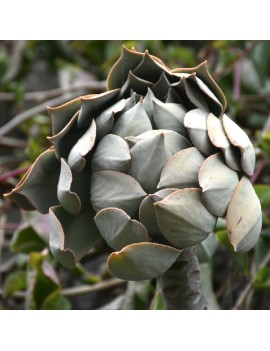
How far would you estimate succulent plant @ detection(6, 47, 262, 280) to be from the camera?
0.49 m

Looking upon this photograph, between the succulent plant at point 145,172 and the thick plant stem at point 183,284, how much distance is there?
0.19 feet

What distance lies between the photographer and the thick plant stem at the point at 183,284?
566 mm

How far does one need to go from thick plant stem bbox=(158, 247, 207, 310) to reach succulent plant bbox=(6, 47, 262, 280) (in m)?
0.06

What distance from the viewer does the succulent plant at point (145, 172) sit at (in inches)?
19.3

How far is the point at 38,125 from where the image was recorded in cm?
125

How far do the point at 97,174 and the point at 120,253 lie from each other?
3.0 inches

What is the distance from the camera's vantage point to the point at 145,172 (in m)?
0.50

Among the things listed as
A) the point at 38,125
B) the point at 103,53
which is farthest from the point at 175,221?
the point at 103,53

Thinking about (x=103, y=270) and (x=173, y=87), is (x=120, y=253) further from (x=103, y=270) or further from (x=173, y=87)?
(x=103, y=270)

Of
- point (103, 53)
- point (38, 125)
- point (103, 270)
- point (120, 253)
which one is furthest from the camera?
point (103, 53)

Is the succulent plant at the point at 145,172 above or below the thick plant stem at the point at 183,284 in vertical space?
above

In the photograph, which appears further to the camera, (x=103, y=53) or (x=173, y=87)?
(x=103, y=53)

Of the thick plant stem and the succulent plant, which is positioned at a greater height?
the succulent plant

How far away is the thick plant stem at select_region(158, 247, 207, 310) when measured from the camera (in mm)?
566
